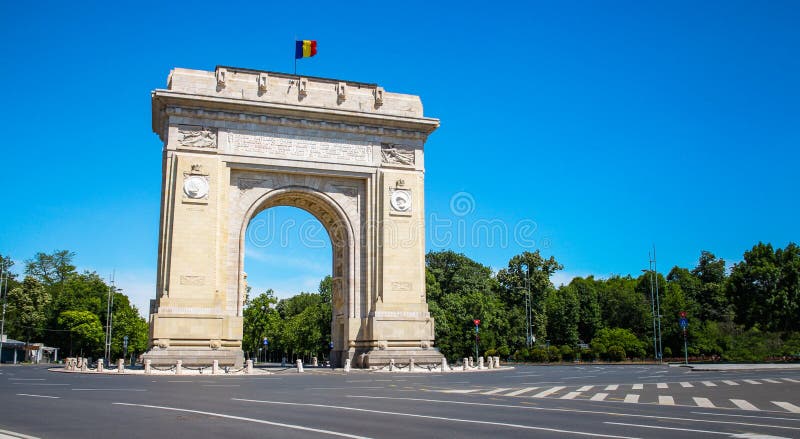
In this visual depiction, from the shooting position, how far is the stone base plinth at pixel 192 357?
35.5 meters

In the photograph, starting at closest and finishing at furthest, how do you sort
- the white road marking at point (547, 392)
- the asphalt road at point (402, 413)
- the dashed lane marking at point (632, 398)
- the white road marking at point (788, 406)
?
1. the asphalt road at point (402, 413)
2. the white road marking at point (788, 406)
3. the dashed lane marking at point (632, 398)
4. the white road marking at point (547, 392)

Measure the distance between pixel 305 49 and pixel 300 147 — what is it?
6737 millimetres

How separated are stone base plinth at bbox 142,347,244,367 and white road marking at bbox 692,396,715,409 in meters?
25.1

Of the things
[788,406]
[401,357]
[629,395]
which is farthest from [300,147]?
[788,406]

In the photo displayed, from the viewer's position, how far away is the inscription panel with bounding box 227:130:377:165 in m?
40.6

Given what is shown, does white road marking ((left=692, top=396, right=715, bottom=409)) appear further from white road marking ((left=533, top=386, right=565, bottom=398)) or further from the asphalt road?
white road marking ((left=533, top=386, right=565, bottom=398))

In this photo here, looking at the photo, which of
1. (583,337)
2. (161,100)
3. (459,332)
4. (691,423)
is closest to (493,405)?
(691,423)

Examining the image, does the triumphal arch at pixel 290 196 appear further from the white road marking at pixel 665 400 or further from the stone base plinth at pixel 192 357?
the white road marking at pixel 665 400

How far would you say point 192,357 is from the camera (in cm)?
3616

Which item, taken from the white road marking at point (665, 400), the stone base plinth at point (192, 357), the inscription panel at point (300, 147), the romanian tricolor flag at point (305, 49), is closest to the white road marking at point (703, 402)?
the white road marking at point (665, 400)

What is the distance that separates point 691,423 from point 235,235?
1255 inches

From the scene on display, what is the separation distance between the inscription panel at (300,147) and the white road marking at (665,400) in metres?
27.3

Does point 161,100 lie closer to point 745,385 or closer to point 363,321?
point 363,321

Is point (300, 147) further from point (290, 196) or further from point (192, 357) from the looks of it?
point (192, 357)
